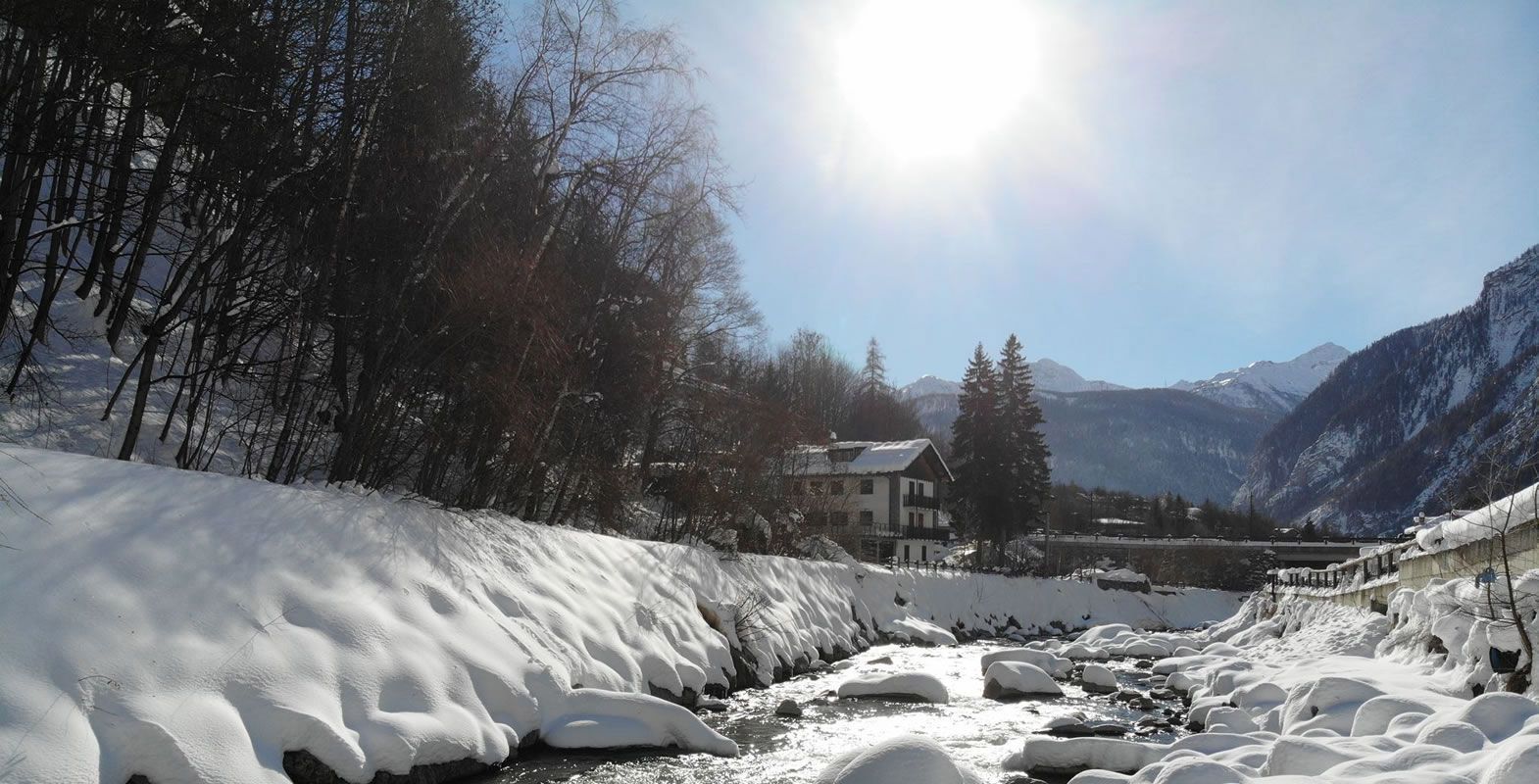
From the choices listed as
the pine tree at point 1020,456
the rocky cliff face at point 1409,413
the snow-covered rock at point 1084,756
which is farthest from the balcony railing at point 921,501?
the rocky cliff face at point 1409,413

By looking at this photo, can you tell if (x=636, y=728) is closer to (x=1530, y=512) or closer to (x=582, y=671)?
(x=582, y=671)

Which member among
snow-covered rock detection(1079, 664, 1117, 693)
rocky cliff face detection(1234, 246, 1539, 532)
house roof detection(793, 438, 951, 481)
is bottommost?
snow-covered rock detection(1079, 664, 1117, 693)

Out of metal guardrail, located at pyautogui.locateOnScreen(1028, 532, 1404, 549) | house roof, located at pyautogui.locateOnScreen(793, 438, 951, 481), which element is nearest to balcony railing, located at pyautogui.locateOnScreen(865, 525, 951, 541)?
house roof, located at pyautogui.locateOnScreen(793, 438, 951, 481)

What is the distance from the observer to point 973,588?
126 ft

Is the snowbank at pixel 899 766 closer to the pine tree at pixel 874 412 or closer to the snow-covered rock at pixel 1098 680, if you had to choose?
the snow-covered rock at pixel 1098 680

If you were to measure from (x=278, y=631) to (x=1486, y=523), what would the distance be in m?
13.9

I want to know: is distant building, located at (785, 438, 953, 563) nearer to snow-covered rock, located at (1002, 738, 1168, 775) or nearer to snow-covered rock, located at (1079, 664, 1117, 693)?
snow-covered rock, located at (1079, 664, 1117, 693)

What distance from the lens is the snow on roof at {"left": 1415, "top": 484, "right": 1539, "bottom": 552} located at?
10.5 meters

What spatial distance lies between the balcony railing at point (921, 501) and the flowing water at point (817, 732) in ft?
105

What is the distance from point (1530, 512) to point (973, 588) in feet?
94.3

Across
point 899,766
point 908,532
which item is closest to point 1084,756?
point 899,766

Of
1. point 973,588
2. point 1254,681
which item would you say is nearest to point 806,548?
point 973,588

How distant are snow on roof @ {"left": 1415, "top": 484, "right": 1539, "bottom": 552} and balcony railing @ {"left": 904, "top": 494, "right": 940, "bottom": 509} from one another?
3666 cm

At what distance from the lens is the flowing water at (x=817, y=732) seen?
877 centimetres
